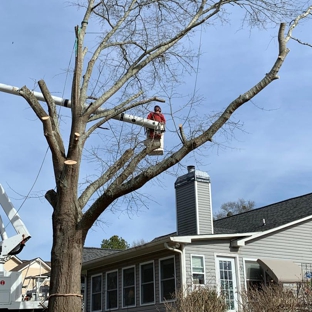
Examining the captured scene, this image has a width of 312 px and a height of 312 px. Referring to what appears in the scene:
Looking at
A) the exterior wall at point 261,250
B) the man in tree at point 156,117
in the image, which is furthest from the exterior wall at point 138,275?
the man in tree at point 156,117

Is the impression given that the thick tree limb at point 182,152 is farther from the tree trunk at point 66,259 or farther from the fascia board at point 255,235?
the fascia board at point 255,235

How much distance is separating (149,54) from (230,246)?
8.06 m

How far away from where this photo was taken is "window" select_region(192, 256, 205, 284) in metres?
15.6

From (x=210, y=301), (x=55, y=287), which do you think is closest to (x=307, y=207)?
(x=210, y=301)

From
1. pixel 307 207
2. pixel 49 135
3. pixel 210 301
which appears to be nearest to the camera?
pixel 49 135

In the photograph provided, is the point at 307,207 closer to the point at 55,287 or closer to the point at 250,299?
the point at 250,299

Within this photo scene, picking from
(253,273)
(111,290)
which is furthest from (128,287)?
(253,273)

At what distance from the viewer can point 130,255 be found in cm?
1739

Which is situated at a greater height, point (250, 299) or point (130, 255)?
point (130, 255)

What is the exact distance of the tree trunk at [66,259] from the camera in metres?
7.31

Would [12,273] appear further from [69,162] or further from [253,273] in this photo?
[253,273]

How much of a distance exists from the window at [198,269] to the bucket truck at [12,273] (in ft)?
16.5

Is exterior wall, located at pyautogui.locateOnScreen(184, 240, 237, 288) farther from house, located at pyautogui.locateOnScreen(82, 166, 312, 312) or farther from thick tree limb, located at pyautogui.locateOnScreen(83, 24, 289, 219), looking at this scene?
thick tree limb, located at pyautogui.locateOnScreen(83, 24, 289, 219)

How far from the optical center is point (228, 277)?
16.2 metres
